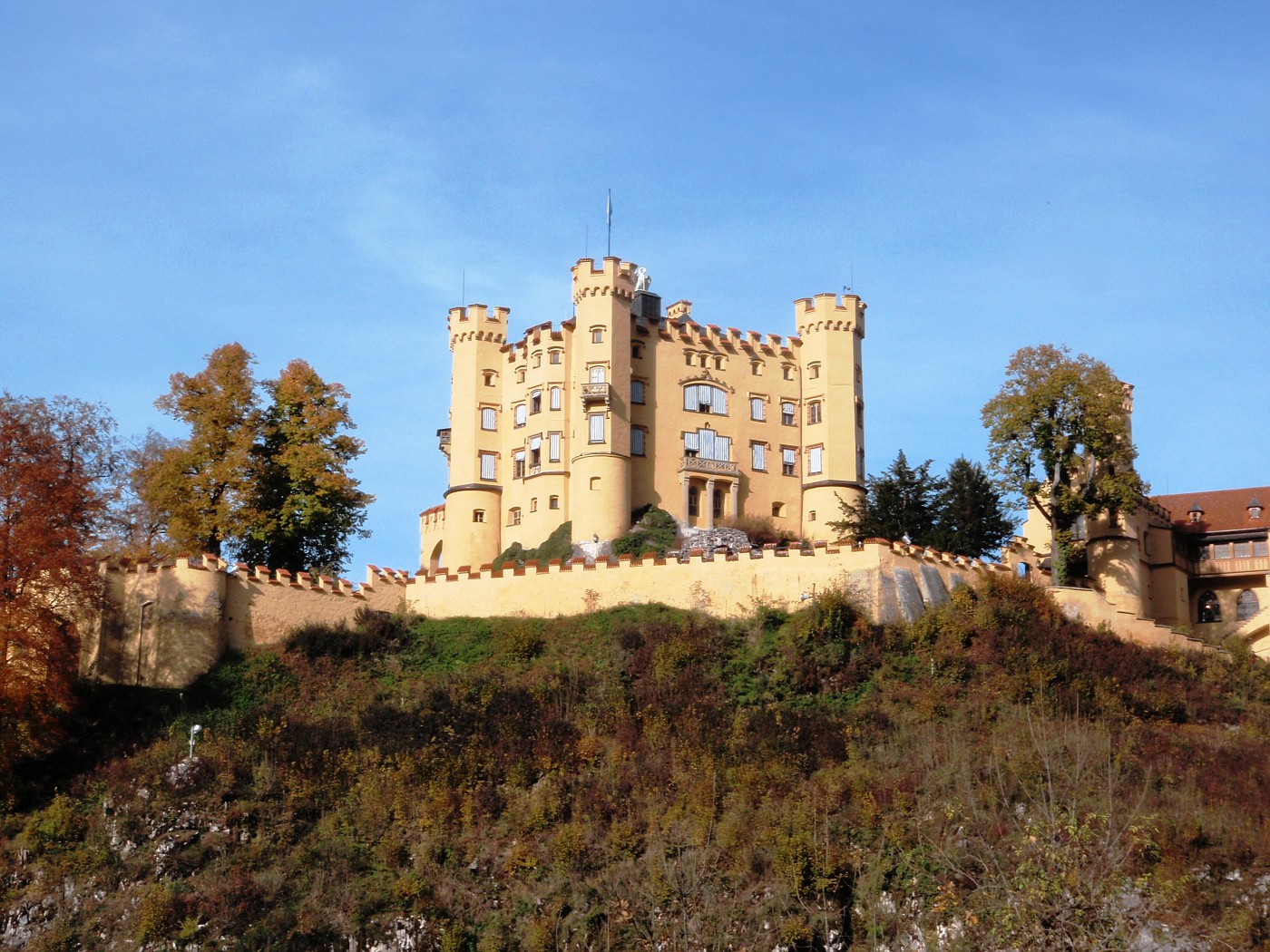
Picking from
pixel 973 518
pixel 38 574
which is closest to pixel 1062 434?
pixel 973 518

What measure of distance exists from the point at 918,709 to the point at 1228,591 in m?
25.6

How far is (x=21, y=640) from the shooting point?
4756cm

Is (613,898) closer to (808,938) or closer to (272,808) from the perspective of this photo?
(808,938)

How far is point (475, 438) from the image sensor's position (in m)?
72.6

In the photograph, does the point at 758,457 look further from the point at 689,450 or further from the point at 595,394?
the point at 595,394

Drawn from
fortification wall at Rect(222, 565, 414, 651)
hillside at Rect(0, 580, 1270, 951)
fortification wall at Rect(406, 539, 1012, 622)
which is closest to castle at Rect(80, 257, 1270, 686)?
fortification wall at Rect(406, 539, 1012, 622)

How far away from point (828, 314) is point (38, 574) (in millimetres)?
35848

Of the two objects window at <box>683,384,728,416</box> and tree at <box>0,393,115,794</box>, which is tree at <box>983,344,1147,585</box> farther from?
tree at <box>0,393,115,794</box>

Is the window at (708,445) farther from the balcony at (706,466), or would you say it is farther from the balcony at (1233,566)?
the balcony at (1233,566)

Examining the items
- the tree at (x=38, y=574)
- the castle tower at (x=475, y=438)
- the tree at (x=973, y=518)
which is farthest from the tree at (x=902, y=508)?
the tree at (x=38, y=574)

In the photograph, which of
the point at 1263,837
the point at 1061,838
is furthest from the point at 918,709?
the point at 1061,838

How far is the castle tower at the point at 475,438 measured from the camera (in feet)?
237

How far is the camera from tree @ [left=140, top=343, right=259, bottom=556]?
62281 millimetres

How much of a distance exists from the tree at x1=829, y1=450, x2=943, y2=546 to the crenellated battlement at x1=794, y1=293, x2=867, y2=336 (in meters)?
8.80
